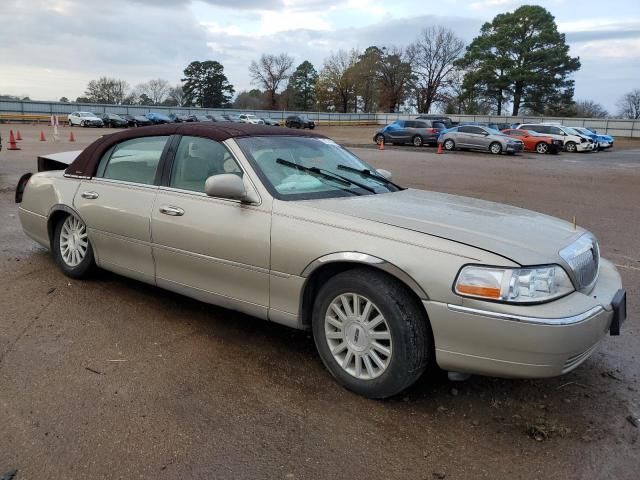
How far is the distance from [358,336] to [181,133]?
2.16 metres

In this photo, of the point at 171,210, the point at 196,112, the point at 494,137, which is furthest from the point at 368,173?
the point at 196,112

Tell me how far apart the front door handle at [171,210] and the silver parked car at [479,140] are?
26.9 meters

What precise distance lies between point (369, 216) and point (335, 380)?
1.03m

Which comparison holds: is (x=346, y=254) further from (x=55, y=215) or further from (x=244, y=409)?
(x=55, y=215)

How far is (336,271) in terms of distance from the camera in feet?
10.8

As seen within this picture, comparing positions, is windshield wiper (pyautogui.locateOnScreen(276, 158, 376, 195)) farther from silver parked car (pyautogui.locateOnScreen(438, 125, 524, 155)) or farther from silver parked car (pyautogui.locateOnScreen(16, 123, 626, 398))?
silver parked car (pyautogui.locateOnScreen(438, 125, 524, 155))

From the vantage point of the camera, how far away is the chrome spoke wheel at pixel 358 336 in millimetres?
3090

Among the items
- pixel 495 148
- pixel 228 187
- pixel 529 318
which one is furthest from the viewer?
pixel 495 148

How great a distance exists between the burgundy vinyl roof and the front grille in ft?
7.36

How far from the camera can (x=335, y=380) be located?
339 centimetres

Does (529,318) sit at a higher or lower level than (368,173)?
lower

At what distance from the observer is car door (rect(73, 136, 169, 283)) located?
4223 mm

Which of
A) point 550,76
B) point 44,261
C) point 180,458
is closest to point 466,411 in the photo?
point 180,458

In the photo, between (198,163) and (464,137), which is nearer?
(198,163)
